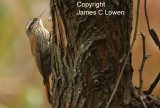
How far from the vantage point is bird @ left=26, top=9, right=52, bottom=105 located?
10.0 ft

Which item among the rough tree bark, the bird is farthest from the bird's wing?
the rough tree bark

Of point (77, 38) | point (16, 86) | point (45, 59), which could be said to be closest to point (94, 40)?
point (77, 38)

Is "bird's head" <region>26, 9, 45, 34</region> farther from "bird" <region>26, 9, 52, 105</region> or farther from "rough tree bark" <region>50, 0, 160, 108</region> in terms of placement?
"rough tree bark" <region>50, 0, 160, 108</region>

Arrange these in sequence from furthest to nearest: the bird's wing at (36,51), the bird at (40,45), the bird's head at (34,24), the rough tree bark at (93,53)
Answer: the bird's head at (34,24) → the bird's wing at (36,51) → the bird at (40,45) → the rough tree bark at (93,53)

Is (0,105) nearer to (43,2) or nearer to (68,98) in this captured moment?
(43,2)

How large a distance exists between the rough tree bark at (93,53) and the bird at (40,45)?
1.00 m

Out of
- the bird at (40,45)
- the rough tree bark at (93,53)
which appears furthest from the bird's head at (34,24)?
the rough tree bark at (93,53)

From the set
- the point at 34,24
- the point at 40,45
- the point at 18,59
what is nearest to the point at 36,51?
the point at 40,45

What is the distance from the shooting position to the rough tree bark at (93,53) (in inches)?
74.2

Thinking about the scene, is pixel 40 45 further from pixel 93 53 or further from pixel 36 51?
pixel 93 53

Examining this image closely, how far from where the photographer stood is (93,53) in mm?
1901

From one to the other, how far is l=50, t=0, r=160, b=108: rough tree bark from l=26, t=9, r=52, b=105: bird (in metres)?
1.00

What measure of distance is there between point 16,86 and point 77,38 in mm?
1812

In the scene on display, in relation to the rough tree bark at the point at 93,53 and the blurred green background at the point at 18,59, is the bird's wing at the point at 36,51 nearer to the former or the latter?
the blurred green background at the point at 18,59
